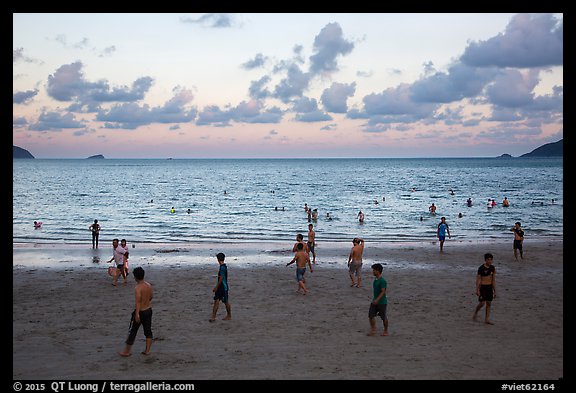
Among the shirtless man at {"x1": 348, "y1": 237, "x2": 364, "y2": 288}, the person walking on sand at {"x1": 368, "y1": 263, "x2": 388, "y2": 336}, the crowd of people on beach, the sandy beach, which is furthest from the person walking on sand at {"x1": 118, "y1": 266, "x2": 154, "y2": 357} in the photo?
the shirtless man at {"x1": 348, "y1": 237, "x2": 364, "y2": 288}

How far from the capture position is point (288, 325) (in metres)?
11.7

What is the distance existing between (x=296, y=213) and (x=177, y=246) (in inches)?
901

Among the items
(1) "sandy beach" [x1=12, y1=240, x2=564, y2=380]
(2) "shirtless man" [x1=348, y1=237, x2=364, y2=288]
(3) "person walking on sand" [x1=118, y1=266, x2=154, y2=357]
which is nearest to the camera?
(1) "sandy beach" [x1=12, y1=240, x2=564, y2=380]

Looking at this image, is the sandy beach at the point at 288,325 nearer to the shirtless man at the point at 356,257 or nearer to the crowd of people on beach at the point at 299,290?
the crowd of people on beach at the point at 299,290

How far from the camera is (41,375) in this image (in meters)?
8.76

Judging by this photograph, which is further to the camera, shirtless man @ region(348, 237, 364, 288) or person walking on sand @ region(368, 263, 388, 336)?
shirtless man @ region(348, 237, 364, 288)

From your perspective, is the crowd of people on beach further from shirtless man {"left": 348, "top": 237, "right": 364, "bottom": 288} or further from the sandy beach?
the sandy beach

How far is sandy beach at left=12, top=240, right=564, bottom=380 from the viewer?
907 cm

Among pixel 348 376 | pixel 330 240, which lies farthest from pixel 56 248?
pixel 348 376

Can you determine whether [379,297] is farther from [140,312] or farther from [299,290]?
[140,312]

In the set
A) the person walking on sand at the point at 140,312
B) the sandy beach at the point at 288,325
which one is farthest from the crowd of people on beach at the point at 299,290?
the sandy beach at the point at 288,325

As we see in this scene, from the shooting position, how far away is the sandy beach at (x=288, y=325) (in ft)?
29.8

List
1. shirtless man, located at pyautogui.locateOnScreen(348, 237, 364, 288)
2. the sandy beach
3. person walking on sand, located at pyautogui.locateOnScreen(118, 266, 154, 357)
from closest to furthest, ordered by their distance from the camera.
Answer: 1. the sandy beach
2. person walking on sand, located at pyautogui.locateOnScreen(118, 266, 154, 357)
3. shirtless man, located at pyautogui.locateOnScreen(348, 237, 364, 288)

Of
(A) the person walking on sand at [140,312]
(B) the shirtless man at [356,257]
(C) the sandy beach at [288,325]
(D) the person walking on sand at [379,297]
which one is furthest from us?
(B) the shirtless man at [356,257]
